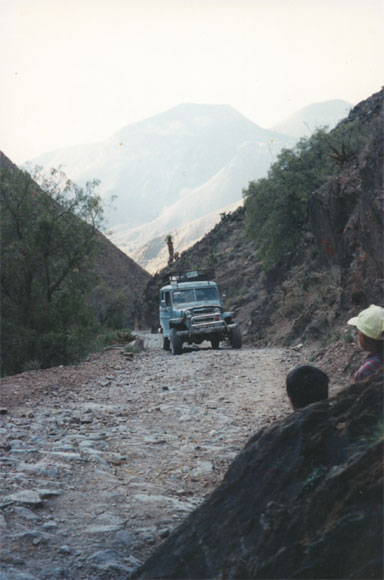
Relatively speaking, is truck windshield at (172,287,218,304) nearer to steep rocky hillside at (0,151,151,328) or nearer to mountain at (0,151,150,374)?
mountain at (0,151,150,374)

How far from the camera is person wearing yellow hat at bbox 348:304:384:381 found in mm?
3730

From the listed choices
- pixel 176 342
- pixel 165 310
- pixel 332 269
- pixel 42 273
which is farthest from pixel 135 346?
pixel 332 269

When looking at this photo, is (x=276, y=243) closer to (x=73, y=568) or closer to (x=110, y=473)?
(x=110, y=473)

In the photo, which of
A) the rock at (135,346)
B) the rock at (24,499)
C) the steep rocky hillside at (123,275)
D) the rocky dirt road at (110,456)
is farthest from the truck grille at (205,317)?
the steep rocky hillside at (123,275)

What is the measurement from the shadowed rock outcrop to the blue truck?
15073 mm

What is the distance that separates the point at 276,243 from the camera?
28.7m

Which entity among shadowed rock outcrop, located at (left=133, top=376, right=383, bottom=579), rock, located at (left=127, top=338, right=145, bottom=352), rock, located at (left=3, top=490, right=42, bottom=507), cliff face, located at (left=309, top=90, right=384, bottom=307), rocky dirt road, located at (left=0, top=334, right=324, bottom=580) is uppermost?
cliff face, located at (left=309, top=90, right=384, bottom=307)

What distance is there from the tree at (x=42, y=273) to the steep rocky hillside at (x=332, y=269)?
26.5 feet

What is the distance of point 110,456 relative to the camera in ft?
20.5

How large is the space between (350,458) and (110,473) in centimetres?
361

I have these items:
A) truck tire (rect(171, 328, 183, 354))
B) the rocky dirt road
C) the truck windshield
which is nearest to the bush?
the truck windshield

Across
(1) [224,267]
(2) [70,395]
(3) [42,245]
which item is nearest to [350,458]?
(2) [70,395]

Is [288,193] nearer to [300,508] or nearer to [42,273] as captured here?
[42,273]

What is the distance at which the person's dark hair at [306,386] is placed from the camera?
12.5 ft
